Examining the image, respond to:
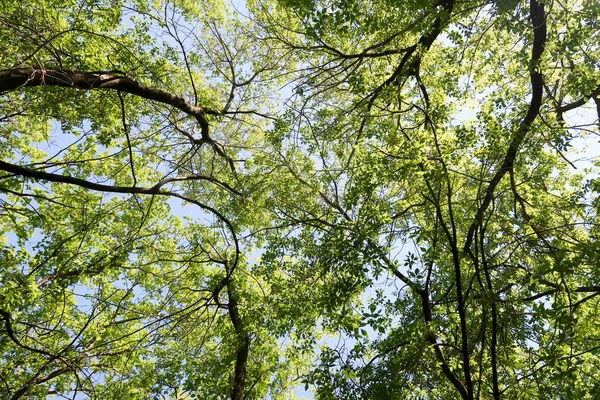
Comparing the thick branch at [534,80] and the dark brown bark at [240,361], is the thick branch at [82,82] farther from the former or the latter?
the thick branch at [534,80]

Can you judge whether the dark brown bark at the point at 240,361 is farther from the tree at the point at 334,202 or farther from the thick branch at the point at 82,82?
the thick branch at the point at 82,82

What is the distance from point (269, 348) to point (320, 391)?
12.0 ft

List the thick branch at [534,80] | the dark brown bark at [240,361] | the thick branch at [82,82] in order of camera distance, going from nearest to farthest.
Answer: the thick branch at [82,82] → the thick branch at [534,80] → the dark brown bark at [240,361]

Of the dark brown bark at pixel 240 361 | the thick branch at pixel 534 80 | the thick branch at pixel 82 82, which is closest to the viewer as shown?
the thick branch at pixel 82 82

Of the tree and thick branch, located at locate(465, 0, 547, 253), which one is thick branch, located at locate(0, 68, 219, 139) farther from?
thick branch, located at locate(465, 0, 547, 253)

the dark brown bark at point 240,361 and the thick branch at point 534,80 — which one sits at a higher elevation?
the thick branch at point 534,80

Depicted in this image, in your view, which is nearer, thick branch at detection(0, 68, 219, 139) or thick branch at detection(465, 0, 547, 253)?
thick branch at detection(0, 68, 219, 139)

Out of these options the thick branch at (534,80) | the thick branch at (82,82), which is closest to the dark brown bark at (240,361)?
the thick branch at (82,82)

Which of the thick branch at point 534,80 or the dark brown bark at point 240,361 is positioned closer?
the thick branch at point 534,80

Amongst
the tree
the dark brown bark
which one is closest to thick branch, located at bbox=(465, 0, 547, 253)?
the tree

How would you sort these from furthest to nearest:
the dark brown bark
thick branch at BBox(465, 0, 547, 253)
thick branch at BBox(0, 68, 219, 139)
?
the dark brown bark
thick branch at BBox(465, 0, 547, 253)
thick branch at BBox(0, 68, 219, 139)

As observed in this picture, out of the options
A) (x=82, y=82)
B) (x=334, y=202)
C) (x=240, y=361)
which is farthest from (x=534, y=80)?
(x=240, y=361)

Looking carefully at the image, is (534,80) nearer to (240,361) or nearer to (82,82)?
(82,82)

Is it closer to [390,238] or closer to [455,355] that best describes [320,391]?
[390,238]
